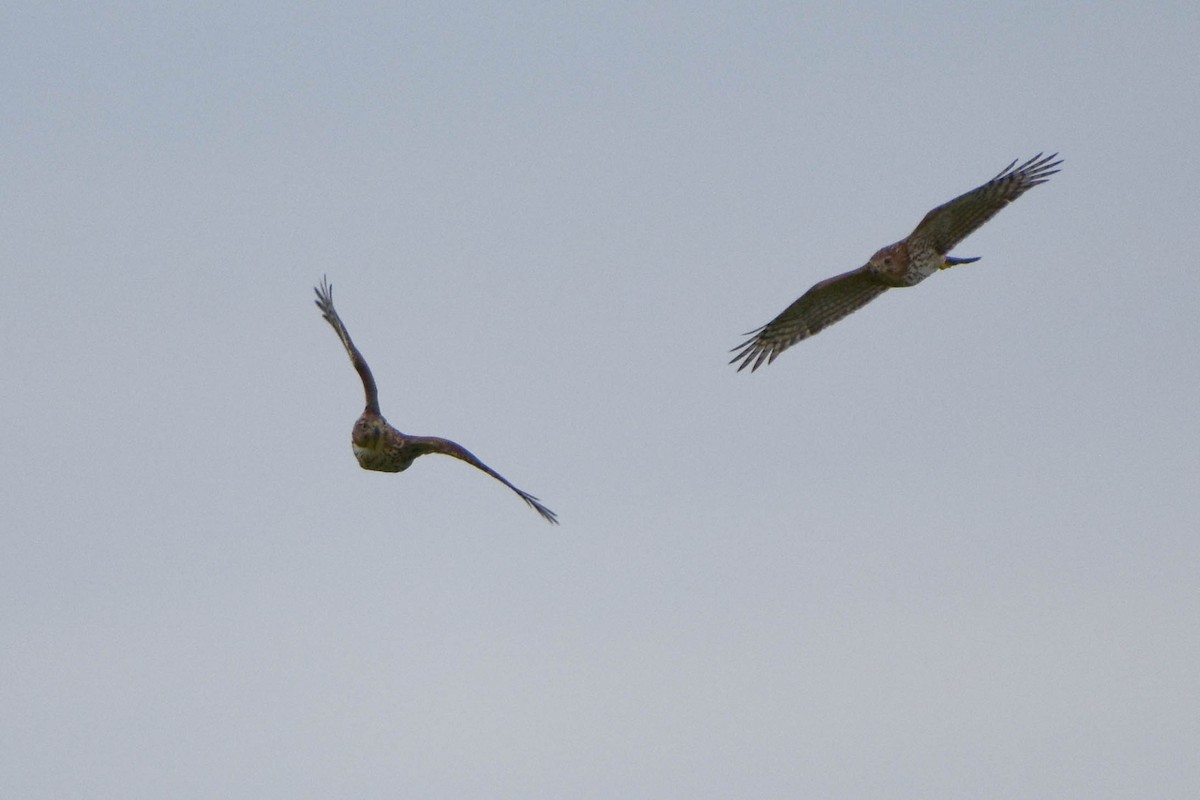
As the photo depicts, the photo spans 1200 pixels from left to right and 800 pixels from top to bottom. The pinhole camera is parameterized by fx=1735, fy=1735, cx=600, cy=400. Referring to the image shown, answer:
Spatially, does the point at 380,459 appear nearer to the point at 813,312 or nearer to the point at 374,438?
the point at 374,438

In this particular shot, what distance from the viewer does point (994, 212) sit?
70.1 feet

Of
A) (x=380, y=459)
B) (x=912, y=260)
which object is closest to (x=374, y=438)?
(x=380, y=459)

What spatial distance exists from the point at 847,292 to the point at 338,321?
26.7 feet

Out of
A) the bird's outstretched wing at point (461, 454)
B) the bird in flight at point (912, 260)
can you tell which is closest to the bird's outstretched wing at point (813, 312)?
the bird in flight at point (912, 260)

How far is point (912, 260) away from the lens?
2158 centimetres

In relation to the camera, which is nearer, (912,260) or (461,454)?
(461,454)

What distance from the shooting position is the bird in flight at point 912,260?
21031 millimetres

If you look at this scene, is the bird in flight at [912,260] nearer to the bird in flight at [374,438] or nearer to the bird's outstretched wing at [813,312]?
the bird's outstretched wing at [813,312]

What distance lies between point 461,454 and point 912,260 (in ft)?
23.8

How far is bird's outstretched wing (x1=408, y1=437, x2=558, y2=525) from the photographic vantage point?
1642 centimetres

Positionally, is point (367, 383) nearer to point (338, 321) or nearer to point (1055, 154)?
point (338, 321)

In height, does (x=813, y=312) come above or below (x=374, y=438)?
above

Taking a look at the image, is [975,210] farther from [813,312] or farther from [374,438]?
[374,438]

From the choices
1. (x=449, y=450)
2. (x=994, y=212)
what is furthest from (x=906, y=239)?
(x=449, y=450)
